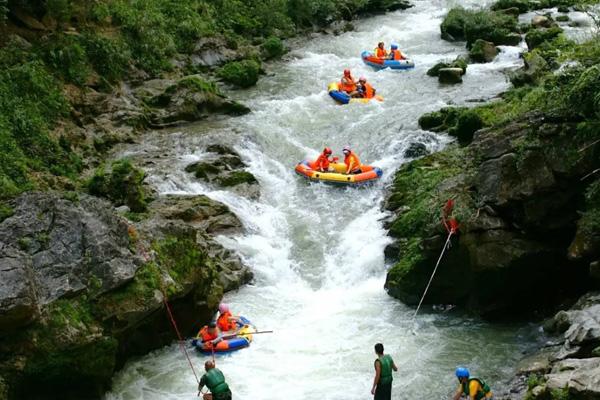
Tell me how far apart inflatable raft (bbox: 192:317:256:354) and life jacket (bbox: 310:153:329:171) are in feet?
23.6

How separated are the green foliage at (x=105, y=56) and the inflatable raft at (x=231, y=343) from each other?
41.0ft

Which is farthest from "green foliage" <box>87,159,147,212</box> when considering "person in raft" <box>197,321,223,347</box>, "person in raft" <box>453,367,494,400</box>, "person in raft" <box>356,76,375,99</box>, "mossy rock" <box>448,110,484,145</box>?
"person in raft" <box>356,76,375,99</box>

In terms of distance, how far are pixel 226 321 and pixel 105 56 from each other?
12.9 metres

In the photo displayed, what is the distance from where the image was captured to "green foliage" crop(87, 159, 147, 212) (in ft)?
52.2

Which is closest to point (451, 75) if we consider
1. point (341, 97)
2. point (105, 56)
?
point (341, 97)

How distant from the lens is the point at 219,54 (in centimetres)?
2792

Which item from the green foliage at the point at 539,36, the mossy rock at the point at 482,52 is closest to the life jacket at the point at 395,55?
the mossy rock at the point at 482,52

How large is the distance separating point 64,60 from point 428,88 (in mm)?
11843

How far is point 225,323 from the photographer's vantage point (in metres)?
13.0

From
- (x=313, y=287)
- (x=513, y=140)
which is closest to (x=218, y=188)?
(x=313, y=287)

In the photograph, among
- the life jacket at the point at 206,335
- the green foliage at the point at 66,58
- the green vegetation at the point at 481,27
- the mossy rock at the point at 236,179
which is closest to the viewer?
the life jacket at the point at 206,335

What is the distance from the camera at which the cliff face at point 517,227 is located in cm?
1192

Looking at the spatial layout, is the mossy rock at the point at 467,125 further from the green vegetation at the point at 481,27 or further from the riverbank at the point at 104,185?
the green vegetation at the point at 481,27

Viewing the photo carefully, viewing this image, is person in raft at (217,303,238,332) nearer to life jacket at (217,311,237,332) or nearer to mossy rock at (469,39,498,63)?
life jacket at (217,311,237,332)
